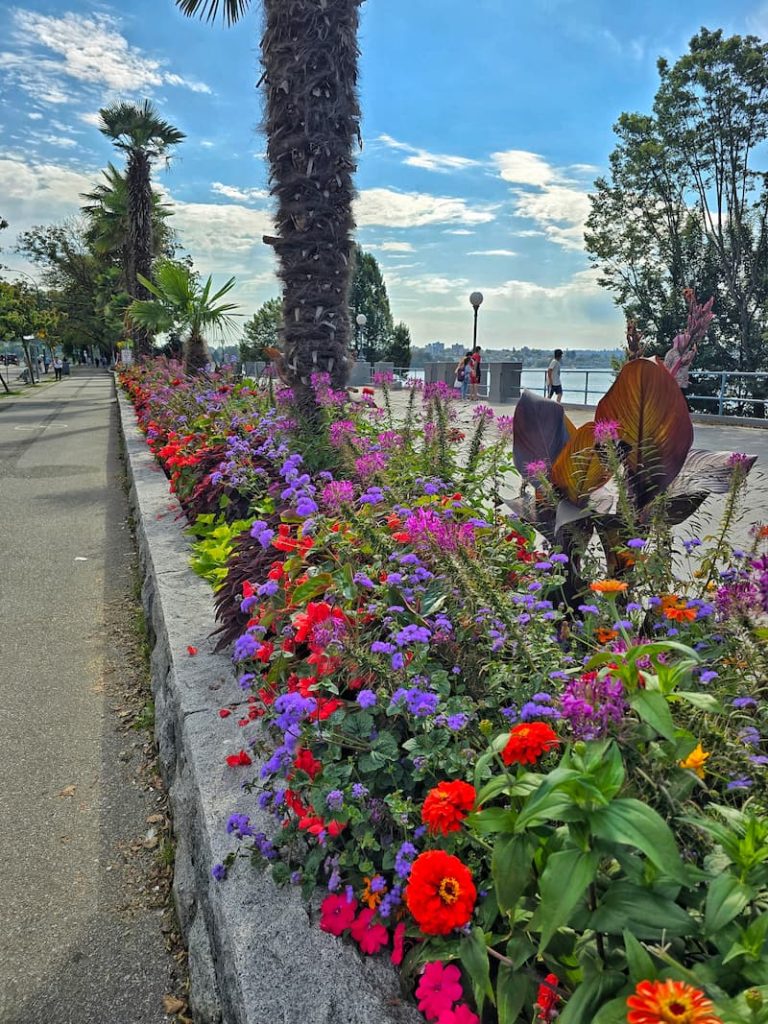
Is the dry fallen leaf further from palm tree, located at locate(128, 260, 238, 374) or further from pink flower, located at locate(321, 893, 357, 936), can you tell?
palm tree, located at locate(128, 260, 238, 374)

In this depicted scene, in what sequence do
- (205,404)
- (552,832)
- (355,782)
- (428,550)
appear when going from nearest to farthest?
(552,832) → (355,782) → (428,550) → (205,404)

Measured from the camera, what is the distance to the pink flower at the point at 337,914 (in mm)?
1395

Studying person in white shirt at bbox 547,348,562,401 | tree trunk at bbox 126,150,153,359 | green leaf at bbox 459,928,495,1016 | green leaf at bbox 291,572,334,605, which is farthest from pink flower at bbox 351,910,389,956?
tree trunk at bbox 126,150,153,359

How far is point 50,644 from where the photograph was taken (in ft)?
13.0

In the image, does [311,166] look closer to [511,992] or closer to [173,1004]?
[173,1004]

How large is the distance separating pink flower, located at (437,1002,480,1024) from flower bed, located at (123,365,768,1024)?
16mm

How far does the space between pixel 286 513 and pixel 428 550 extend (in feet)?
3.70

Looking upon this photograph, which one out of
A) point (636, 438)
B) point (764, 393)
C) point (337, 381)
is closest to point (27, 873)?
point (636, 438)

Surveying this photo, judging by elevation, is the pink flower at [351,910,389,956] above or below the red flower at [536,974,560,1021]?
below

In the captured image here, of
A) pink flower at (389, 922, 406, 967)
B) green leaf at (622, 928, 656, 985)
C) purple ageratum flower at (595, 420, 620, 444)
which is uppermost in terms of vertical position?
purple ageratum flower at (595, 420, 620, 444)

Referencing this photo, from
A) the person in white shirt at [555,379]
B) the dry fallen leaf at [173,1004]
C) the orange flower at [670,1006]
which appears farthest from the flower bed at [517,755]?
the person in white shirt at [555,379]

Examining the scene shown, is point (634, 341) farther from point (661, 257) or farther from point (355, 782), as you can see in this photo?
point (661, 257)

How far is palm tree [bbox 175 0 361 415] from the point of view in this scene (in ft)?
16.2

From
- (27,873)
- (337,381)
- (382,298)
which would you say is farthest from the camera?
(382,298)
